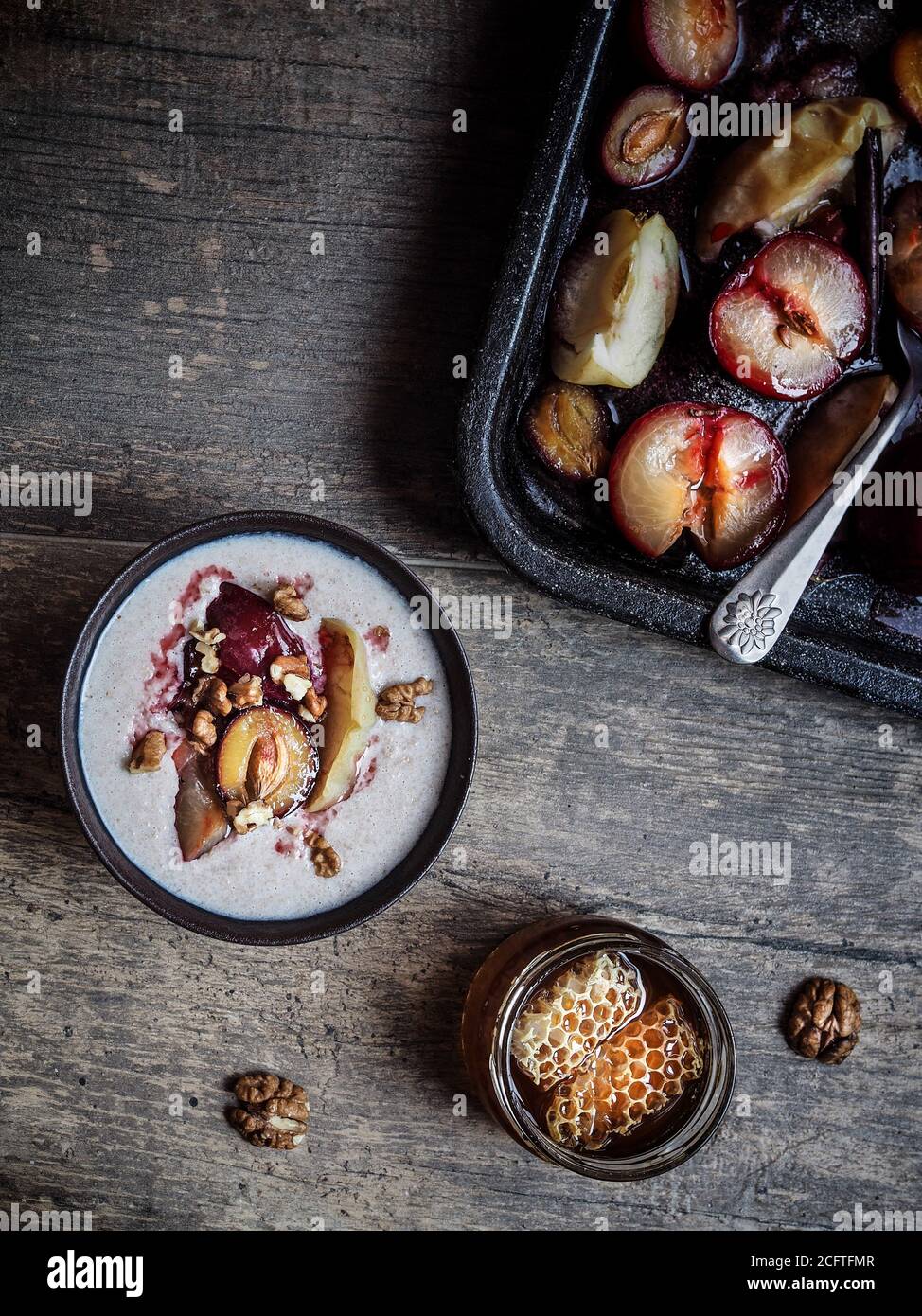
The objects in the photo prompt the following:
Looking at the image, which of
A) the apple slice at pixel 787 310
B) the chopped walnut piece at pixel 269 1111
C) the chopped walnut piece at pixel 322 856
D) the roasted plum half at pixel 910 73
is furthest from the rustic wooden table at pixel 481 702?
the roasted plum half at pixel 910 73

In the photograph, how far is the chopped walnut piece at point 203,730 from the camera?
3.81 ft

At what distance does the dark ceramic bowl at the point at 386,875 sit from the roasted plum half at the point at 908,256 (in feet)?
2.43

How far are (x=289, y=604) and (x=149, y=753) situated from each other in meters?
0.24

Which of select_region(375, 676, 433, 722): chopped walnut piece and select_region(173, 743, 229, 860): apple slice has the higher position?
select_region(375, 676, 433, 722): chopped walnut piece

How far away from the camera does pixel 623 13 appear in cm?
123

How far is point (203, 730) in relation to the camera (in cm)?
116

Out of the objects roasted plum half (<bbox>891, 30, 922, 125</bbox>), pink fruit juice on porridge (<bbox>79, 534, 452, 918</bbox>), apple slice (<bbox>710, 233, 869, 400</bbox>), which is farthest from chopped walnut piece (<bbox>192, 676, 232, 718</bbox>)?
roasted plum half (<bbox>891, 30, 922, 125</bbox>)

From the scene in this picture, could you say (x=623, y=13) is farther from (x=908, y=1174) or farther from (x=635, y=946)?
(x=908, y=1174)

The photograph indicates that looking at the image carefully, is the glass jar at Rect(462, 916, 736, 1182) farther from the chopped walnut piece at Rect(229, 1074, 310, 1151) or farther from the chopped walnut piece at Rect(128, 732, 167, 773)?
the chopped walnut piece at Rect(128, 732, 167, 773)

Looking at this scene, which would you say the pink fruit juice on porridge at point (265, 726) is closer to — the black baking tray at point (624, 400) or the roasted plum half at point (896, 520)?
the black baking tray at point (624, 400)

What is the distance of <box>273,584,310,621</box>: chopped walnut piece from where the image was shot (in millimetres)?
1179

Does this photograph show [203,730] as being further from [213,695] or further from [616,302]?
[616,302]

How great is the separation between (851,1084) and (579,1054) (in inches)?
18.7

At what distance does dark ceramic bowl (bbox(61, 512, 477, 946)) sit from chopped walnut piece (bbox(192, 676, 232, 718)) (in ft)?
0.43
